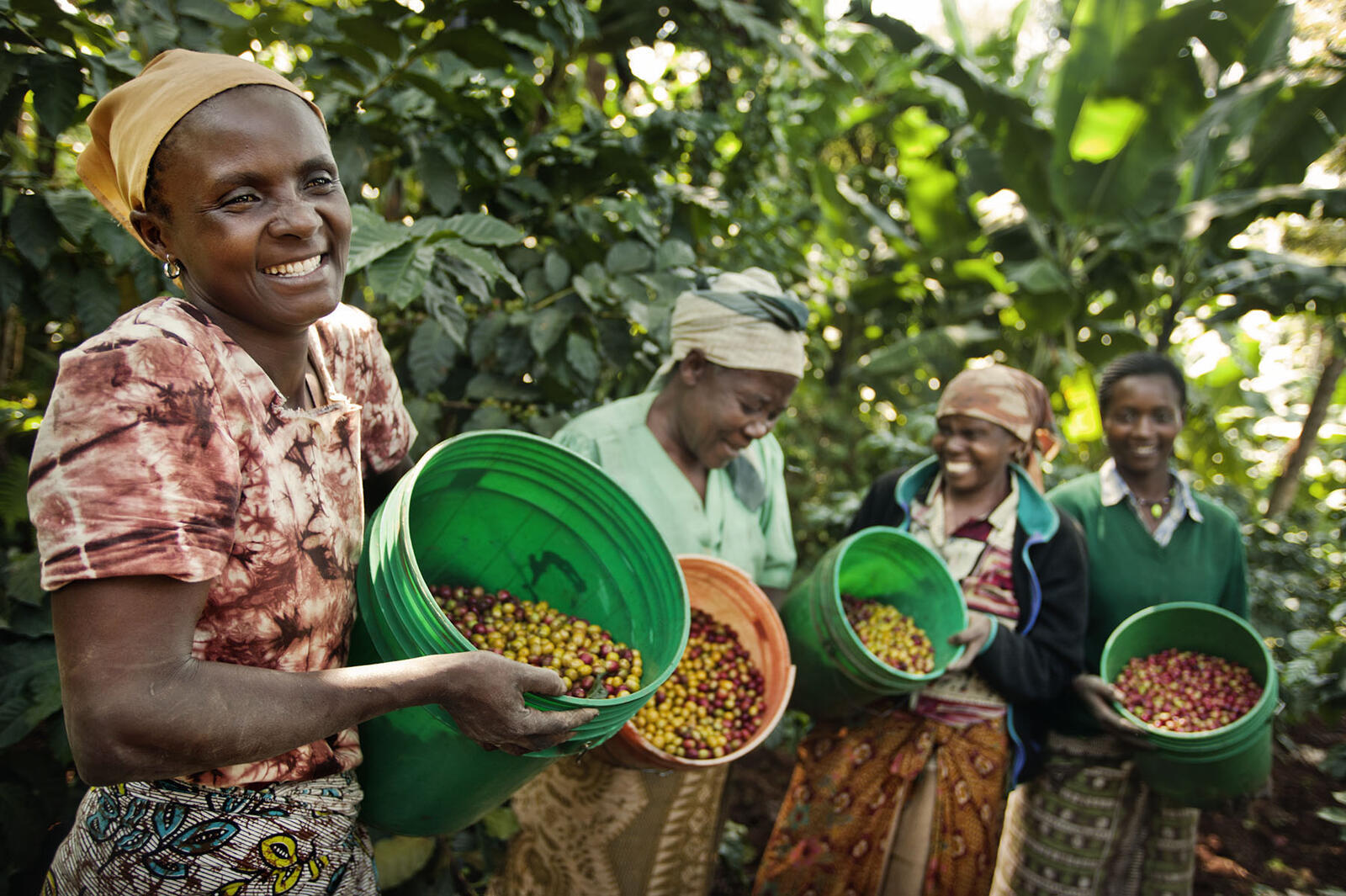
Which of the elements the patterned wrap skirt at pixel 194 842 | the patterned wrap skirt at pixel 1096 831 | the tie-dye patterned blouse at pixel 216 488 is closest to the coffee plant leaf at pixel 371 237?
the tie-dye patterned blouse at pixel 216 488

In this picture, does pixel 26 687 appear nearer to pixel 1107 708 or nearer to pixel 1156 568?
pixel 1107 708

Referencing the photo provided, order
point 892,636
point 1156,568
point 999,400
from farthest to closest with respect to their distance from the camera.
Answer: point 1156,568, point 999,400, point 892,636

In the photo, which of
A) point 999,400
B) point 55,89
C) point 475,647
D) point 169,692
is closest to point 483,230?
point 55,89

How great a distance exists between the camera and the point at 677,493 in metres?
2.24

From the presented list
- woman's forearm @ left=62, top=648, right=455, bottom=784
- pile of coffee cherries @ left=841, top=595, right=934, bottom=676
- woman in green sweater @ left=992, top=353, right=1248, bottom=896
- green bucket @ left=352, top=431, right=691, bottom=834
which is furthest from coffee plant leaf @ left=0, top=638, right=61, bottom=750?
woman in green sweater @ left=992, top=353, right=1248, bottom=896

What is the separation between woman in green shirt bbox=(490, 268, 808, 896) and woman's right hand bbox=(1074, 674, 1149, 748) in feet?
3.69

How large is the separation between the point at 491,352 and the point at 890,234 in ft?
17.0

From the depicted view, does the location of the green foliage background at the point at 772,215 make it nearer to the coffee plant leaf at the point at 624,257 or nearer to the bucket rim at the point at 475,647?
the coffee plant leaf at the point at 624,257

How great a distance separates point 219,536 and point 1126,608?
2.77m

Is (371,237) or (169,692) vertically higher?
(371,237)

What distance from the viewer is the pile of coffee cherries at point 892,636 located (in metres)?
2.34

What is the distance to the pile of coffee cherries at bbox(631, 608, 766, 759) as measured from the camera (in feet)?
6.26

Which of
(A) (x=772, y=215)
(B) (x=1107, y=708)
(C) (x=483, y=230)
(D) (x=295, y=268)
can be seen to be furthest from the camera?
(A) (x=772, y=215)

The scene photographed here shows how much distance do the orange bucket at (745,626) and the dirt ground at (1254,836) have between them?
159cm
